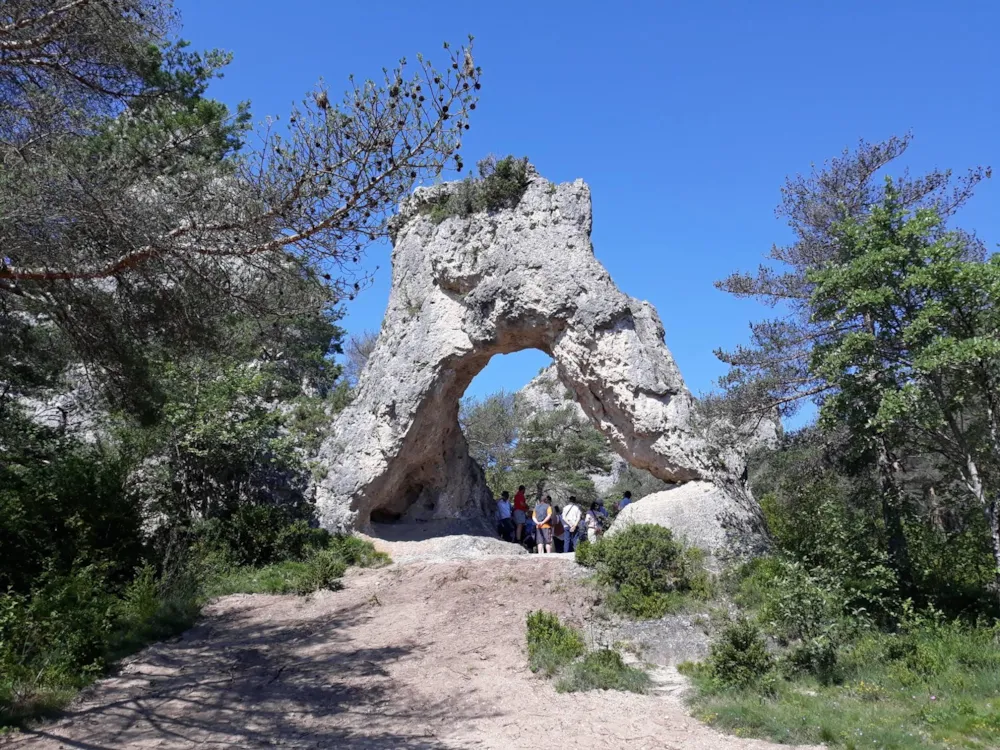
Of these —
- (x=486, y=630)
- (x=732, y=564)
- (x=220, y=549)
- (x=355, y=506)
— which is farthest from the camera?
(x=355, y=506)

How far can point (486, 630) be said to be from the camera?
414 inches

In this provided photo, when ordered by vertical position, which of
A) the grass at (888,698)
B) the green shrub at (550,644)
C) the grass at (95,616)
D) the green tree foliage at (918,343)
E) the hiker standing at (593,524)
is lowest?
the grass at (888,698)

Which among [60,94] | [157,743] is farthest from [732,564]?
[60,94]

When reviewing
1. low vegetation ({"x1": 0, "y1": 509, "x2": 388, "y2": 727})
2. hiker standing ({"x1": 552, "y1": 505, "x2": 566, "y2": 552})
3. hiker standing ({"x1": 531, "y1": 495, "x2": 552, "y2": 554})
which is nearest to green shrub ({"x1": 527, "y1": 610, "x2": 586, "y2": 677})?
low vegetation ({"x1": 0, "y1": 509, "x2": 388, "y2": 727})

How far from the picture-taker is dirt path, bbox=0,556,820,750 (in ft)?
23.7

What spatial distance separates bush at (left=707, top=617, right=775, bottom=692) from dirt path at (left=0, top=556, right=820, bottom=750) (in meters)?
0.64

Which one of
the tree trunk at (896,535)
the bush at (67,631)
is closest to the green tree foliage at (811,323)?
the tree trunk at (896,535)

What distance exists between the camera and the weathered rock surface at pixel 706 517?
1259 cm

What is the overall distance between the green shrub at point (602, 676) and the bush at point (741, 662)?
86 centimetres

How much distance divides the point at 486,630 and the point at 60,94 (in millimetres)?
8488

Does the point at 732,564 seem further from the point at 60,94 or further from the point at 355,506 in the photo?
the point at 60,94

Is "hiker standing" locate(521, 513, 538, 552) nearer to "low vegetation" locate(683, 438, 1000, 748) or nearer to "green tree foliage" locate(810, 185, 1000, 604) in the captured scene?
"low vegetation" locate(683, 438, 1000, 748)

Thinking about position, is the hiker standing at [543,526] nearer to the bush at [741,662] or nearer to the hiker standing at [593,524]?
the hiker standing at [593,524]

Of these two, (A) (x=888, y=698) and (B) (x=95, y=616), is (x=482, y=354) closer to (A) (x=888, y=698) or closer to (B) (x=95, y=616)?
(B) (x=95, y=616)
